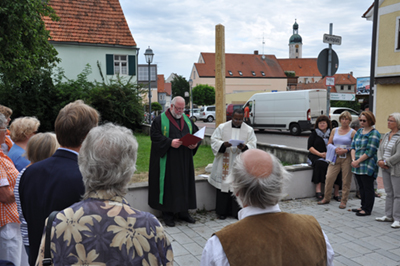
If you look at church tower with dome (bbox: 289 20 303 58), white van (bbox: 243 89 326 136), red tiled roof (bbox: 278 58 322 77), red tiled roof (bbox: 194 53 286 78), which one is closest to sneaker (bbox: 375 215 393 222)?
white van (bbox: 243 89 326 136)

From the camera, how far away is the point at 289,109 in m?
19.9

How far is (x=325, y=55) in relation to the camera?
7.33 metres

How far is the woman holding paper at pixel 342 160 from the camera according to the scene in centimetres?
615

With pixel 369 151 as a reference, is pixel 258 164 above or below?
above

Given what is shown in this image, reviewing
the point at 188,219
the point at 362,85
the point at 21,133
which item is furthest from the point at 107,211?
the point at 362,85

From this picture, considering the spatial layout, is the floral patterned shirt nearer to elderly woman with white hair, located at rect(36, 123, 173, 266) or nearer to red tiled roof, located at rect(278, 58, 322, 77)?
elderly woman with white hair, located at rect(36, 123, 173, 266)

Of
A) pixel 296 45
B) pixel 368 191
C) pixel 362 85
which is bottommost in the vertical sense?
pixel 368 191

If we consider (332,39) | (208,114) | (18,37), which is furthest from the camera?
(208,114)

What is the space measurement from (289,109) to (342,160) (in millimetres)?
14053

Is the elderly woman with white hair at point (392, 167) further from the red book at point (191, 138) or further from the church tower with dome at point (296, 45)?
the church tower with dome at point (296, 45)

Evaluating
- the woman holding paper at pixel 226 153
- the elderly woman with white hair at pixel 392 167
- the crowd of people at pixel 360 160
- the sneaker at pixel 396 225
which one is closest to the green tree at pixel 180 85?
the crowd of people at pixel 360 160

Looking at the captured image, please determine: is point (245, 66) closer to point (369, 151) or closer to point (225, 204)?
point (369, 151)

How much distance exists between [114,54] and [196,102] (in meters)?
42.6

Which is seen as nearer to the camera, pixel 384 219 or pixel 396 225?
pixel 396 225
